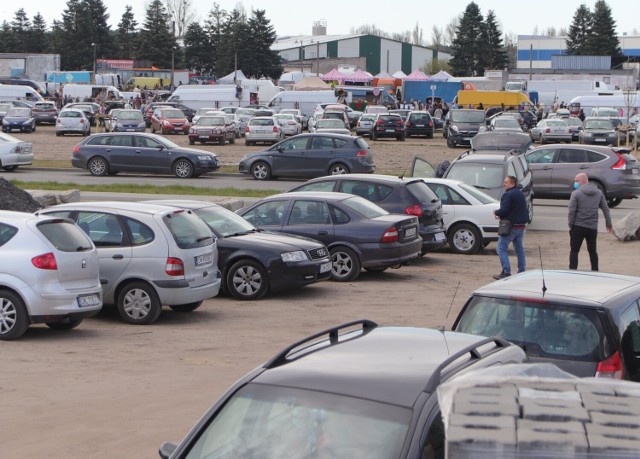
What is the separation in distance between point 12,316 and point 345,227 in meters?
6.32

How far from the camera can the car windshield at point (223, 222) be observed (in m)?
15.4

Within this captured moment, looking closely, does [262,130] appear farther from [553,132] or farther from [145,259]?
[145,259]

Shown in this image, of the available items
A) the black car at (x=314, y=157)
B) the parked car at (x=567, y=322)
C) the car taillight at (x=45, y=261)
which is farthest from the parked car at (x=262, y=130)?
the parked car at (x=567, y=322)

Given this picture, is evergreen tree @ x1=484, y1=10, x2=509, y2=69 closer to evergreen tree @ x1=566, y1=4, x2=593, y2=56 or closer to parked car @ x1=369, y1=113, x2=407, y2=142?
evergreen tree @ x1=566, y1=4, x2=593, y2=56

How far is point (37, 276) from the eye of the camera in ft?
38.2

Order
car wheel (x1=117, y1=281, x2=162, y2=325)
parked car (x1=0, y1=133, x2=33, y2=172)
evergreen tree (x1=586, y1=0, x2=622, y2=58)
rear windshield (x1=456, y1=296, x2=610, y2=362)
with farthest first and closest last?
evergreen tree (x1=586, y1=0, x2=622, y2=58) → parked car (x1=0, y1=133, x2=33, y2=172) → car wheel (x1=117, y1=281, x2=162, y2=325) → rear windshield (x1=456, y1=296, x2=610, y2=362)

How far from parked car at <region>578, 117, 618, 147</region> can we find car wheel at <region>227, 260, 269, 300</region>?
117 ft

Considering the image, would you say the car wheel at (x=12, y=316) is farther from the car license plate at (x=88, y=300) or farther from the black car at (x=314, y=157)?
the black car at (x=314, y=157)

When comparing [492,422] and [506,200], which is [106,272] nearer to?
[506,200]

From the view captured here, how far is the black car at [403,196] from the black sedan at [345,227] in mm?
1107

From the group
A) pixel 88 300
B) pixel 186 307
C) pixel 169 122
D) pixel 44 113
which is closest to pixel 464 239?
pixel 186 307

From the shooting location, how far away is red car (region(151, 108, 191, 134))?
53.0 m

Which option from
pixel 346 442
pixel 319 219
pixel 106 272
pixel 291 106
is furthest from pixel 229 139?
pixel 346 442

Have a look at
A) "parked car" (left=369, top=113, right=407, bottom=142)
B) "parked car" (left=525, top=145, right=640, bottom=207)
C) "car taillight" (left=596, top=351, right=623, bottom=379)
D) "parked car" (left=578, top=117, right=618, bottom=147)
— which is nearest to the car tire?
"car taillight" (left=596, top=351, right=623, bottom=379)
